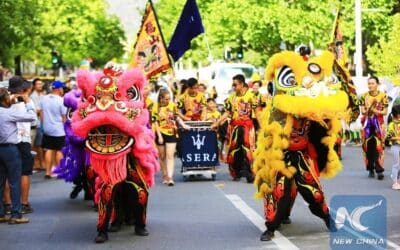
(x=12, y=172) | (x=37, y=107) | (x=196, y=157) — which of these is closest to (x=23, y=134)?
(x=12, y=172)

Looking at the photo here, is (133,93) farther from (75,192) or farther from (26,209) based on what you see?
(75,192)

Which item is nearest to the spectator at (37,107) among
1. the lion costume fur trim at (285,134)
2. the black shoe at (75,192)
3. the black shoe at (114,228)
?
the black shoe at (75,192)

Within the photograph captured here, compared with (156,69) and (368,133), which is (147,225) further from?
(368,133)

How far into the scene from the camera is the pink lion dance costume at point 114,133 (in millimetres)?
9539

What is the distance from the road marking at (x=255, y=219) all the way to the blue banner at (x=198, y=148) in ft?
8.66

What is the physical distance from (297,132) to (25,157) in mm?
4034

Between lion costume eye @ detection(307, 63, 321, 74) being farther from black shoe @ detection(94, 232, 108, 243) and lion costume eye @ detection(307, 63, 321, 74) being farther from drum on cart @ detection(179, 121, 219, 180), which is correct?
drum on cart @ detection(179, 121, 219, 180)

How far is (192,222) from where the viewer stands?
36.3ft

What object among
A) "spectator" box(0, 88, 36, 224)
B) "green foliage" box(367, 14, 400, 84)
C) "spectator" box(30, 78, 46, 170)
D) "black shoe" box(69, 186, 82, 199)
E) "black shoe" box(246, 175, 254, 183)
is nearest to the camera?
"spectator" box(0, 88, 36, 224)

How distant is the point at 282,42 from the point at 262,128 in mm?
32202

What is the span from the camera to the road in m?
9.57

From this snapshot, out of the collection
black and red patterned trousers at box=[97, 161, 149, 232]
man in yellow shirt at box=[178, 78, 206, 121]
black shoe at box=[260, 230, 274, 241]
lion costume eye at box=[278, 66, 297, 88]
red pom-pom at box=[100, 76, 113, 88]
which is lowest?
black shoe at box=[260, 230, 274, 241]

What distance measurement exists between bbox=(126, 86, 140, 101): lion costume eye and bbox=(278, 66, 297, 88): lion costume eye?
1.65 meters

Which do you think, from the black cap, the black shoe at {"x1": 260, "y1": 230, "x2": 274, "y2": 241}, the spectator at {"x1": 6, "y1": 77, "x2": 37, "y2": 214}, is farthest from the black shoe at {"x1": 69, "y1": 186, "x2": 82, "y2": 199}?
the black shoe at {"x1": 260, "y1": 230, "x2": 274, "y2": 241}
